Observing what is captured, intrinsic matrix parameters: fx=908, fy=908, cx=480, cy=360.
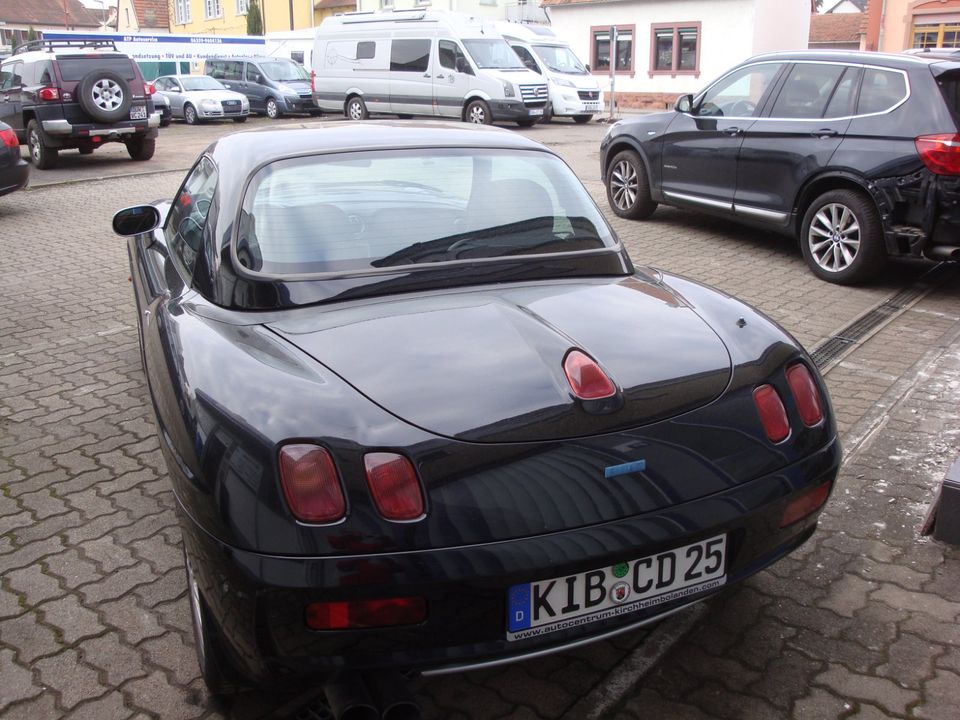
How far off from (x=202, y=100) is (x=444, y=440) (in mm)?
23941

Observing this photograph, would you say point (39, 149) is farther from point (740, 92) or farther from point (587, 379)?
point (587, 379)

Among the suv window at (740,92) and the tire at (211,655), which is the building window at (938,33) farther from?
the tire at (211,655)

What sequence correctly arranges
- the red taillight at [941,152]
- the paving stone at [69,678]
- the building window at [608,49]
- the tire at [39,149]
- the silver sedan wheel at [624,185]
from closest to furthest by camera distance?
the paving stone at [69,678] < the red taillight at [941,152] < the silver sedan wheel at [624,185] < the tire at [39,149] < the building window at [608,49]

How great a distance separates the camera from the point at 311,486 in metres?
2.00

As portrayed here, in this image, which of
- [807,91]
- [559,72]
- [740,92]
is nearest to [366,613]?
[807,91]

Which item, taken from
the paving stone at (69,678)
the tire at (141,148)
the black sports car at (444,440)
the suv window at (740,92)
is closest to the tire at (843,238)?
the suv window at (740,92)

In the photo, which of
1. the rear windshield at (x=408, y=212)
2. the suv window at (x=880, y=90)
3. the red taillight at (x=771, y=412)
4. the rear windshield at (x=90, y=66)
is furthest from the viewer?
the rear windshield at (x=90, y=66)

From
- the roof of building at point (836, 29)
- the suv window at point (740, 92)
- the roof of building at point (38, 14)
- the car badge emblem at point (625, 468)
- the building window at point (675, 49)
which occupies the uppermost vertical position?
the roof of building at point (38, 14)

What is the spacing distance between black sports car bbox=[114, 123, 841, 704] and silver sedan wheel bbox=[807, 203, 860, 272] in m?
4.36

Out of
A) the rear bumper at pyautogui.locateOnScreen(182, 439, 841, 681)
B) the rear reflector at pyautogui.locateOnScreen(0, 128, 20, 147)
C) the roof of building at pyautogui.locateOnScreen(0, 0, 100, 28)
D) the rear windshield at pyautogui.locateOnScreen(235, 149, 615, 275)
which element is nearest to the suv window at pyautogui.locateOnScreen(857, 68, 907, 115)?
the rear windshield at pyautogui.locateOnScreen(235, 149, 615, 275)

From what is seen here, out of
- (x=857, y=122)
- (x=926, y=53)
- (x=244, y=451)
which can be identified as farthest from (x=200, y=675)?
(x=926, y=53)

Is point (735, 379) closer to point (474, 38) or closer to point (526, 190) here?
point (526, 190)

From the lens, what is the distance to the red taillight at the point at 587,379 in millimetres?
2238

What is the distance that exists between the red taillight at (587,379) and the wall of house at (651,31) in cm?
3270
